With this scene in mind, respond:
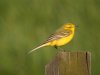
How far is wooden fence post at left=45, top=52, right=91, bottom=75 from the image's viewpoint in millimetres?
5633

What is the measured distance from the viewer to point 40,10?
14.8 metres

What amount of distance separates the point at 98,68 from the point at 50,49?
1226 millimetres

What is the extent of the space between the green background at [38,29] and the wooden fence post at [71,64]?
7.50 m

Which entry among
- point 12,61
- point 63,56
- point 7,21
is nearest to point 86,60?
point 63,56

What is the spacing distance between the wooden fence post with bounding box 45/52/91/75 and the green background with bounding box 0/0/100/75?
750 cm

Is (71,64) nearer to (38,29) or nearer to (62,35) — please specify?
(62,35)

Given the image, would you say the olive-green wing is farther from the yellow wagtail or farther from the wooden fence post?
the wooden fence post

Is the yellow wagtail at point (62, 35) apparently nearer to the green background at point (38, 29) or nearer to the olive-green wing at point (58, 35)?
the olive-green wing at point (58, 35)

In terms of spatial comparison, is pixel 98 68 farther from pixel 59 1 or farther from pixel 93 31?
pixel 59 1

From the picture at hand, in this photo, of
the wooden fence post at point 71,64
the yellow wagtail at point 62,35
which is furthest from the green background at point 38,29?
the wooden fence post at point 71,64

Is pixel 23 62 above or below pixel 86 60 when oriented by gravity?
below

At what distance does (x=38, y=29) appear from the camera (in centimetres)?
1414

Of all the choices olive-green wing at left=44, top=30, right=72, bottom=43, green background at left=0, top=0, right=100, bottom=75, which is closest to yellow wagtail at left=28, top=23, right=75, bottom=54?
olive-green wing at left=44, top=30, right=72, bottom=43

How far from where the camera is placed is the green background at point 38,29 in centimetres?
1359
